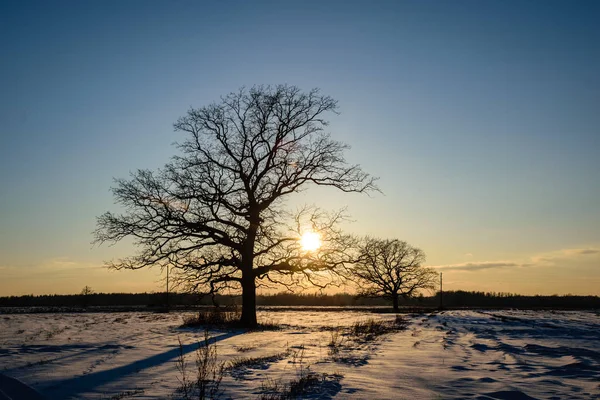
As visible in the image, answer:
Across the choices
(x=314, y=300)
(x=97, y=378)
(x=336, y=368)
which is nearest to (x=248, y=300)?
(x=336, y=368)

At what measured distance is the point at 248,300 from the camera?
2358cm

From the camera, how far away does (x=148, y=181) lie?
73.9ft

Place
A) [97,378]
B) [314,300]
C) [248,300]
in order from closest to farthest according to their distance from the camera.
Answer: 1. [97,378]
2. [248,300]
3. [314,300]

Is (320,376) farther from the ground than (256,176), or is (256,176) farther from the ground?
(256,176)

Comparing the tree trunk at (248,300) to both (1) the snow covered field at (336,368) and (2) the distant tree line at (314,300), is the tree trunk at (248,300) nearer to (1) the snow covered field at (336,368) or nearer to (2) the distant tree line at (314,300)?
(1) the snow covered field at (336,368)

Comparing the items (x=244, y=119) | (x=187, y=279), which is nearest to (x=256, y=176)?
(x=244, y=119)

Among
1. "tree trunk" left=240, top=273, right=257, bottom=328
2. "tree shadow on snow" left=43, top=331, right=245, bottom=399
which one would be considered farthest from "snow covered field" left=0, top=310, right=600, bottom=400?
"tree trunk" left=240, top=273, right=257, bottom=328

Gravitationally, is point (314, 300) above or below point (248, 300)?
below

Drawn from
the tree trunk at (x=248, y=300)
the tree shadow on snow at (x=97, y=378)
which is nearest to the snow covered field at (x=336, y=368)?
the tree shadow on snow at (x=97, y=378)

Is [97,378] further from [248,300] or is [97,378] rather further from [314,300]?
[314,300]

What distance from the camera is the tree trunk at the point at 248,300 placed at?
76.3 ft

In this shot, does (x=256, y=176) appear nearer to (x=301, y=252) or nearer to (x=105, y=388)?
(x=301, y=252)

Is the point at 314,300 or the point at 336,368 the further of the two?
the point at 314,300

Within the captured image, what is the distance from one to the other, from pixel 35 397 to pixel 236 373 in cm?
340
